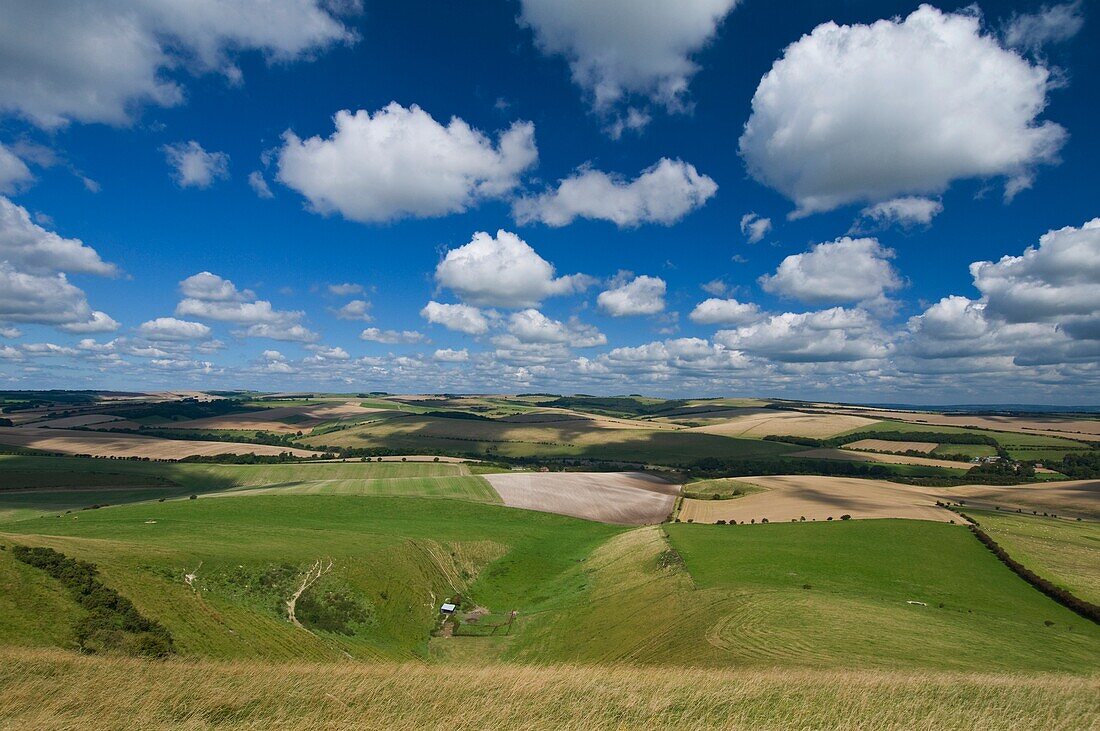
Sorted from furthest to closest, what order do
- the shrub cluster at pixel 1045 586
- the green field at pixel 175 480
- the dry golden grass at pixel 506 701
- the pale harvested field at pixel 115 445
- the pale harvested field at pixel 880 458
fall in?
the pale harvested field at pixel 880 458
the pale harvested field at pixel 115 445
the green field at pixel 175 480
the shrub cluster at pixel 1045 586
the dry golden grass at pixel 506 701

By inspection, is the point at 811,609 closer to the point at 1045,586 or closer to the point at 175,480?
the point at 1045,586

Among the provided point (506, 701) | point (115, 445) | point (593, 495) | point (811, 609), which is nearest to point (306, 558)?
point (506, 701)

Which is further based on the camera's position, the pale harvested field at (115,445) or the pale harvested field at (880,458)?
the pale harvested field at (880,458)

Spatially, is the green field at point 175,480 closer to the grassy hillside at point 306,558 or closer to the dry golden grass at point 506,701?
the grassy hillside at point 306,558

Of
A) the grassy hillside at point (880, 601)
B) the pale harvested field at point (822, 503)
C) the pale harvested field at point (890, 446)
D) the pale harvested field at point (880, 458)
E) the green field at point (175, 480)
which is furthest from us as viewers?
the pale harvested field at point (890, 446)

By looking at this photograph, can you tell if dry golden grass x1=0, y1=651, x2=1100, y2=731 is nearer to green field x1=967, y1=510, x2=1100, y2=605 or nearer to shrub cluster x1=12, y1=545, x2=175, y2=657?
shrub cluster x1=12, y1=545, x2=175, y2=657

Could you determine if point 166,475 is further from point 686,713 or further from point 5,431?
point 686,713

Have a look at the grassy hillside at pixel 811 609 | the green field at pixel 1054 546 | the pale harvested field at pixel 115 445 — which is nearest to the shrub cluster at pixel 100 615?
the grassy hillside at pixel 811 609
